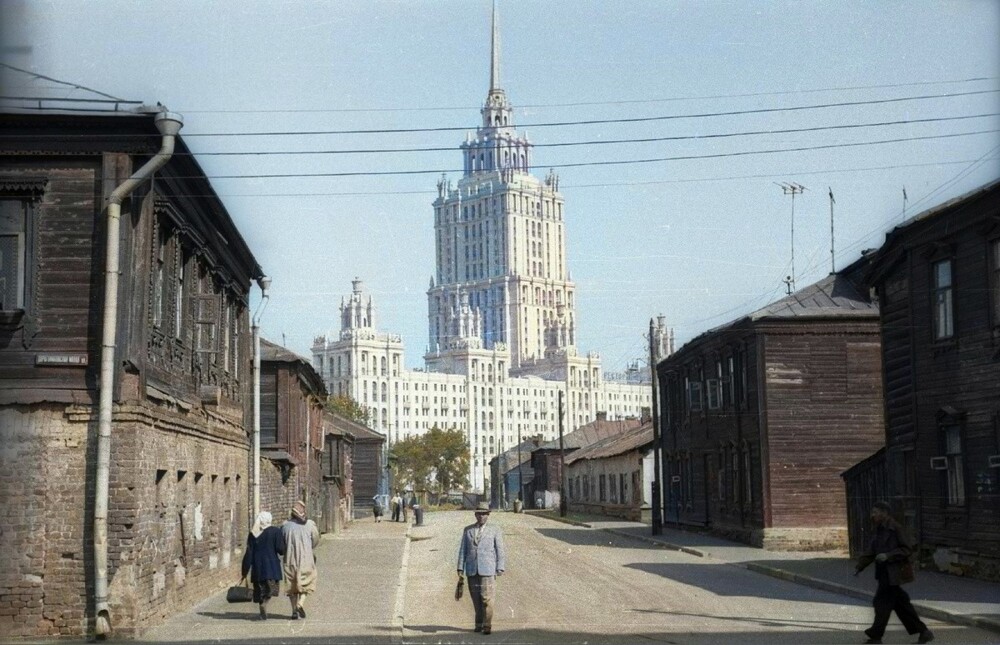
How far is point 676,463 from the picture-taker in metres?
52.8

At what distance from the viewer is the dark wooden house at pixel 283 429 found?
3606cm

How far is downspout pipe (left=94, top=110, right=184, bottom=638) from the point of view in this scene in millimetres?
16281

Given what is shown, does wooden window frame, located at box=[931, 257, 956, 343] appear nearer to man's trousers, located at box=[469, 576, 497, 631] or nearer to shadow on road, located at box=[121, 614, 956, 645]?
shadow on road, located at box=[121, 614, 956, 645]

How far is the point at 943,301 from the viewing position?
25.7 metres

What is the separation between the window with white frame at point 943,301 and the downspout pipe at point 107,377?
15.1m

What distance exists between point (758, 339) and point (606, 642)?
22851 millimetres

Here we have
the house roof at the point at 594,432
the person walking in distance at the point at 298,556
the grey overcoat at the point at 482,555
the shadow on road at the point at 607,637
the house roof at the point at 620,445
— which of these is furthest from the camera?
the house roof at the point at 594,432

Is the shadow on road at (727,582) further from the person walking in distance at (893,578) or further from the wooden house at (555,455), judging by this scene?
the wooden house at (555,455)

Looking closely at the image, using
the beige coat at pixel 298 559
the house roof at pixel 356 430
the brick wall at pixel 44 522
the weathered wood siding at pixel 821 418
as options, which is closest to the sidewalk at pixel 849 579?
the weathered wood siding at pixel 821 418

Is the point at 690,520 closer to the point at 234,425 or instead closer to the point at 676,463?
the point at 676,463

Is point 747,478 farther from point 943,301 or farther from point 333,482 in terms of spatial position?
point 333,482

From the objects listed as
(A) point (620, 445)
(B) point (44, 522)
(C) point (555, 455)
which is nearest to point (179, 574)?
(B) point (44, 522)

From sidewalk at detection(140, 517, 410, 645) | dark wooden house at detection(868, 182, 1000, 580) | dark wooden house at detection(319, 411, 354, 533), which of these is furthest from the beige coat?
dark wooden house at detection(319, 411, 354, 533)

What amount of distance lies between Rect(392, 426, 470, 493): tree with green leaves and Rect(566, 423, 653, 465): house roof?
159 feet
